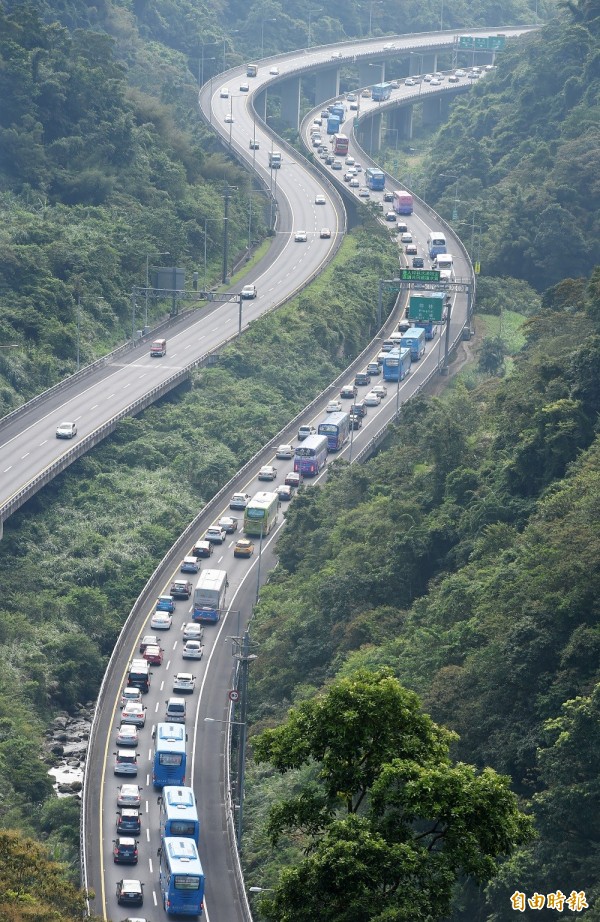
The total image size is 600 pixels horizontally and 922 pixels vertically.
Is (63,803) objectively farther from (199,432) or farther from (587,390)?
(199,432)

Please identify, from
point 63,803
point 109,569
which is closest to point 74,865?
point 63,803

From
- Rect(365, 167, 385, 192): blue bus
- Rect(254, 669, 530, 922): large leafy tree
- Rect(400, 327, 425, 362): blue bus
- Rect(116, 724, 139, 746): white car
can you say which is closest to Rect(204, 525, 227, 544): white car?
Rect(116, 724, 139, 746): white car

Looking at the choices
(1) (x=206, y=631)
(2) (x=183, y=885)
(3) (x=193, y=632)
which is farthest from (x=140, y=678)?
(2) (x=183, y=885)

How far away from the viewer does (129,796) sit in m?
76.2

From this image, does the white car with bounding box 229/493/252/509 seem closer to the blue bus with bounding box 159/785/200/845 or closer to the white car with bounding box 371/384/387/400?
the white car with bounding box 371/384/387/400

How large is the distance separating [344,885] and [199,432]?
9301cm

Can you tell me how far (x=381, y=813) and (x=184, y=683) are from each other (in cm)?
4821

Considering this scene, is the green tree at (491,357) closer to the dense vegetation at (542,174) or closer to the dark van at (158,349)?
the dense vegetation at (542,174)

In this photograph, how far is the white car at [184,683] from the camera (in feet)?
295

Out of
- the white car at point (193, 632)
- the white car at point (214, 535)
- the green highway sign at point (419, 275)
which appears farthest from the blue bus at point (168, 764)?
the green highway sign at point (419, 275)

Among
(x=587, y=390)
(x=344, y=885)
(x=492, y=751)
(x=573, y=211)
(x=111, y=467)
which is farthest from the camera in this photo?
(x=573, y=211)

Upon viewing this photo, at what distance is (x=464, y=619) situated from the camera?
8469 cm

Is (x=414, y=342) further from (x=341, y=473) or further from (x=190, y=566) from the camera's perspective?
(x=190, y=566)

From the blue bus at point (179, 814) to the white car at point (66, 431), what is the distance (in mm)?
48249
